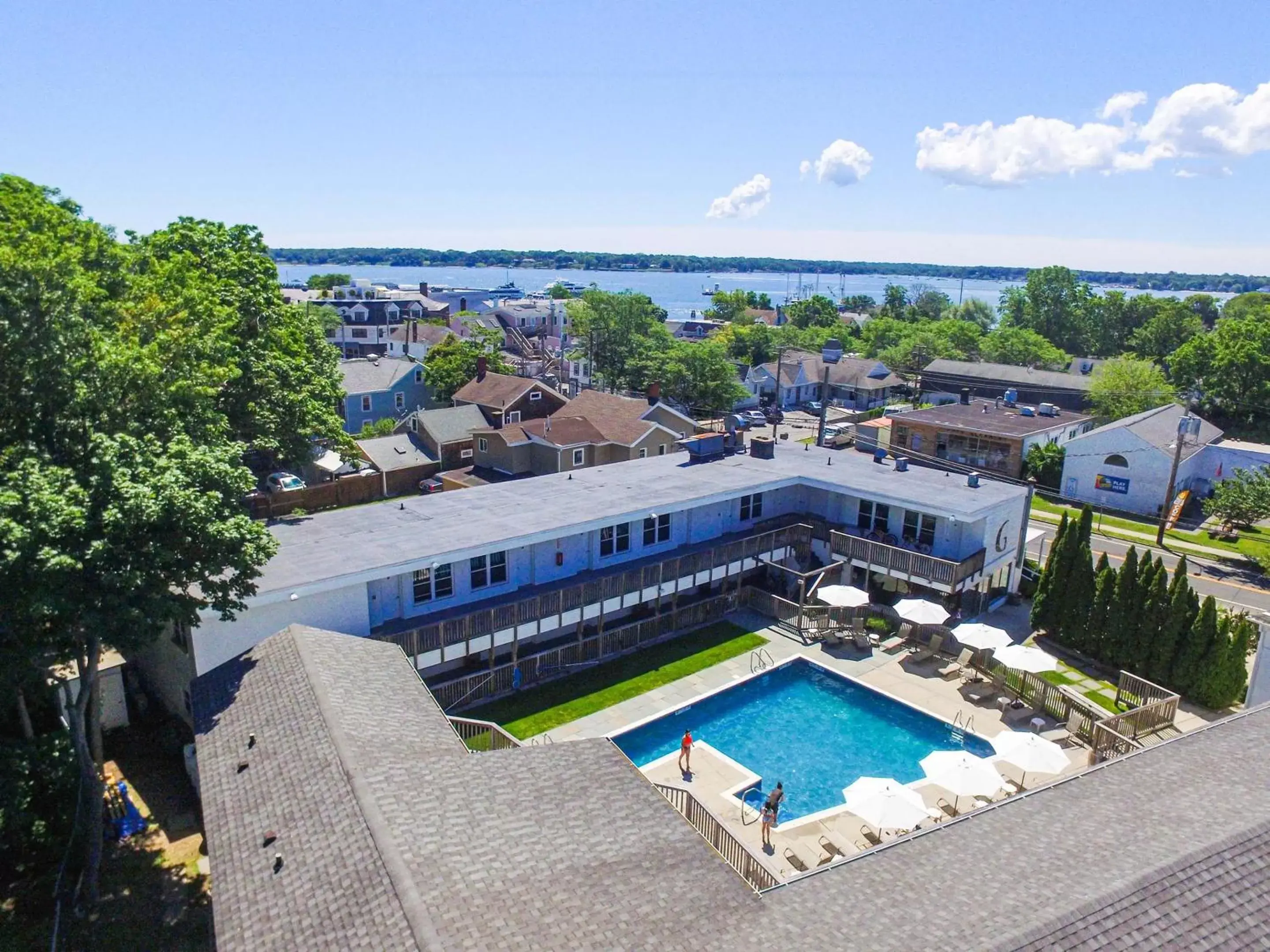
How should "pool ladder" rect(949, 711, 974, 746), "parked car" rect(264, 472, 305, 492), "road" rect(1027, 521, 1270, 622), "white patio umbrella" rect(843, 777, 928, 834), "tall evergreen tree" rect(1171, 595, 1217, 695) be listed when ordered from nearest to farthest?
"white patio umbrella" rect(843, 777, 928, 834), "pool ladder" rect(949, 711, 974, 746), "tall evergreen tree" rect(1171, 595, 1217, 695), "road" rect(1027, 521, 1270, 622), "parked car" rect(264, 472, 305, 492)

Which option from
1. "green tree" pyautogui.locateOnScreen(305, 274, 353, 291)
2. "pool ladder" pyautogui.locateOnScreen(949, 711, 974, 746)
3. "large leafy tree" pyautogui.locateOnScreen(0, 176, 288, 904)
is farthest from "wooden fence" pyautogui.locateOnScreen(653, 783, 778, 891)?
"green tree" pyautogui.locateOnScreen(305, 274, 353, 291)

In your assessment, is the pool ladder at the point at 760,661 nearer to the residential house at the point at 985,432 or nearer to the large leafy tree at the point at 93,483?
the large leafy tree at the point at 93,483

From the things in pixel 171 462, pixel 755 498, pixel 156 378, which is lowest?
pixel 755 498

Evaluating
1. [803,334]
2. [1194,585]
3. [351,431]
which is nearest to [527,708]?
[1194,585]

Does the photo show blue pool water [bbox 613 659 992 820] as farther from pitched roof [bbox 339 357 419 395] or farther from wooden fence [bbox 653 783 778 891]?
pitched roof [bbox 339 357 419 395]

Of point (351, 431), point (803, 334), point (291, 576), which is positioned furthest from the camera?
point (803, 334)

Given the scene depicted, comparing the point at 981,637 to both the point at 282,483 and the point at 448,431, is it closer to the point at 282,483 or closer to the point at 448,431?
the point at 448,431

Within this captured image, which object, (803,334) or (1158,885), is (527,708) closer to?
(1158,885)

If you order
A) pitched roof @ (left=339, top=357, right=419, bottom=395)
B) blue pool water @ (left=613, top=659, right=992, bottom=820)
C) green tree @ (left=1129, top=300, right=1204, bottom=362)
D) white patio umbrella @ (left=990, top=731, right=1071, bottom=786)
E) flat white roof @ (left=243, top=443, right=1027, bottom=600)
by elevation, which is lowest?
blue pool water @ (left=613, top=659, right=992, bottom=820)
